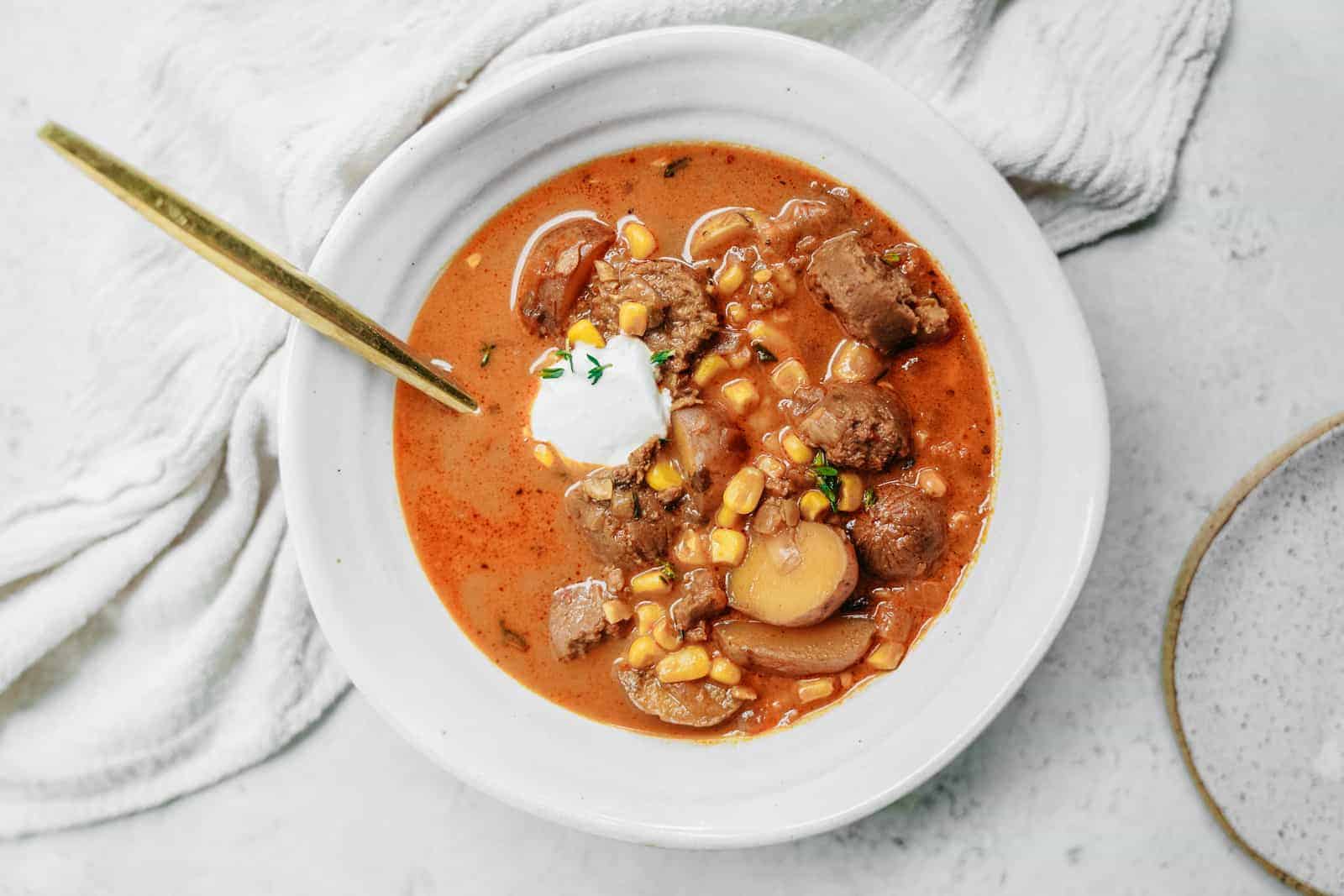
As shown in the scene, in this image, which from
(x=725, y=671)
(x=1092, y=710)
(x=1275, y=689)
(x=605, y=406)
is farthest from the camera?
(x=1092, y=710)

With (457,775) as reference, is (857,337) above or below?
above

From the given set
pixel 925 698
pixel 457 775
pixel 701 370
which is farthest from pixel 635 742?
pixel 701 370

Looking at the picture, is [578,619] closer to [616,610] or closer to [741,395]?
[616,610]

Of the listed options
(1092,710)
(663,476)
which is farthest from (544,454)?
(1092,710)

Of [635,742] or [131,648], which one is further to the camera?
[131,648]

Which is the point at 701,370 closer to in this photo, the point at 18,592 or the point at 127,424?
the point at 127,424

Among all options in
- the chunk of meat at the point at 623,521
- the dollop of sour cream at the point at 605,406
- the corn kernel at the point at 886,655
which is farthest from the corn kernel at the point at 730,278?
the corn kernel at the point at 886,655

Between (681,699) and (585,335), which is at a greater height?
(585,335)
